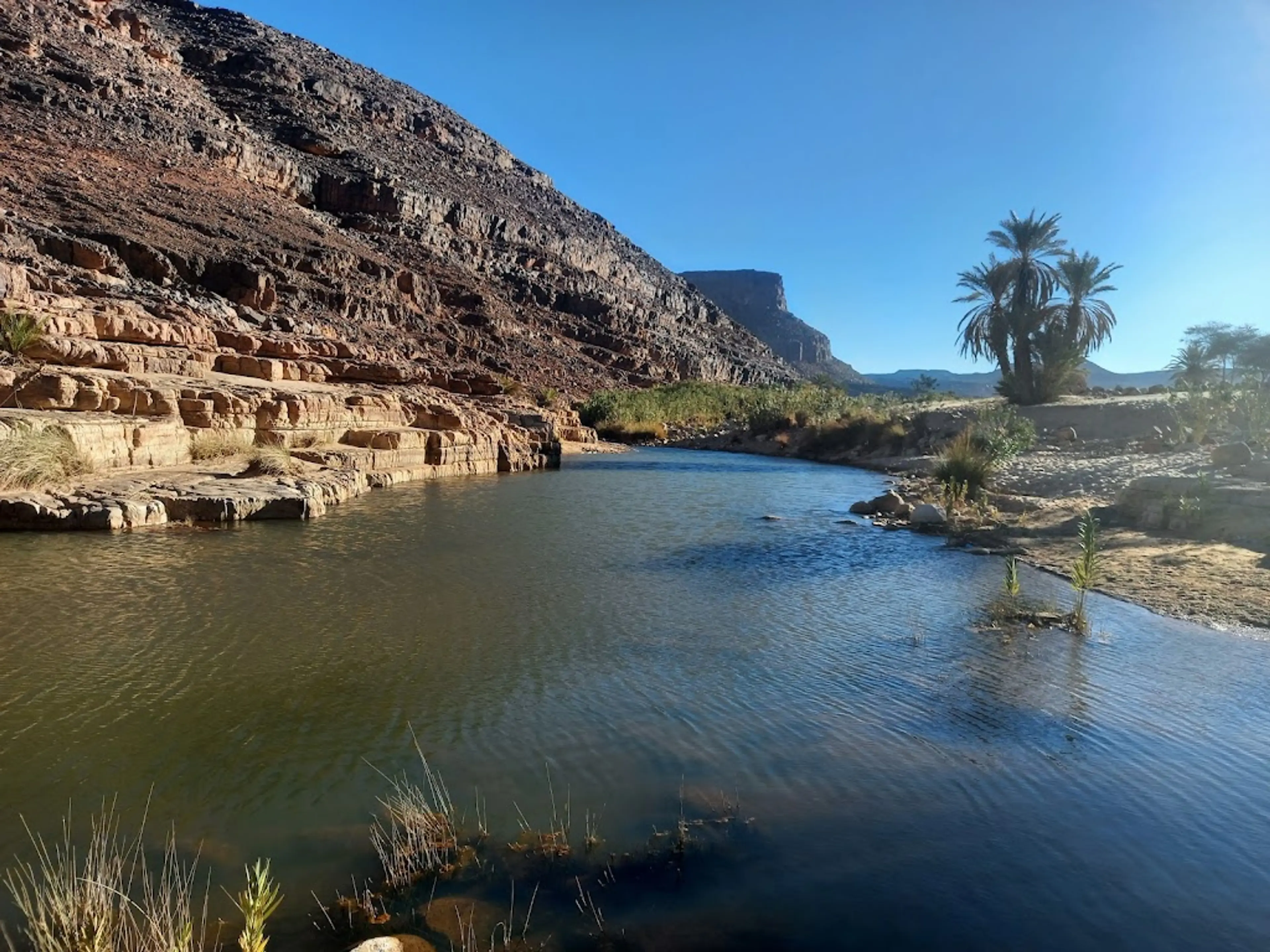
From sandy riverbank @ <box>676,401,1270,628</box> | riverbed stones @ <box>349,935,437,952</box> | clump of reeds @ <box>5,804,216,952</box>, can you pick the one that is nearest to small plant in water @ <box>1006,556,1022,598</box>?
sandy riverbank @ <box>676,401,1270,628</box>

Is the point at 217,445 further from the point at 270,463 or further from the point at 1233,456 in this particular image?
the point at 1233,456

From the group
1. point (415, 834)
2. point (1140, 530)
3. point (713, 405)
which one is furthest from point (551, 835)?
point (713, 405)

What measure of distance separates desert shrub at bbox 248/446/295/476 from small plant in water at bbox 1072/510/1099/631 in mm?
14466

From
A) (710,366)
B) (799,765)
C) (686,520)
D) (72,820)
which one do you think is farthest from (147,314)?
(710,366)

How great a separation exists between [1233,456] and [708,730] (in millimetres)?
15304

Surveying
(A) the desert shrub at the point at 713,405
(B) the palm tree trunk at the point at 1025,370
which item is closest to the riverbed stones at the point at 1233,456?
(B) the palm tree trunk at the point at 1025,370

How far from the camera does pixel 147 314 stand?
25484mm

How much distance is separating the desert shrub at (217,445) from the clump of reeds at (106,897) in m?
14.2

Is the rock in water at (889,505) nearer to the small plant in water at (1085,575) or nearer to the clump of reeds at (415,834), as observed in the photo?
the small plant in water at (1085,575)

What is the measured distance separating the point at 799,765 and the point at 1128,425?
2712 cm

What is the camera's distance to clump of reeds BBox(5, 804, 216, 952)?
9.88 feet

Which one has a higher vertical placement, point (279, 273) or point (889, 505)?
point (279, 273)

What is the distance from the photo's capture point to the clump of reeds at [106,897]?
301 cm

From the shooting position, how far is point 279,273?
4741cm
